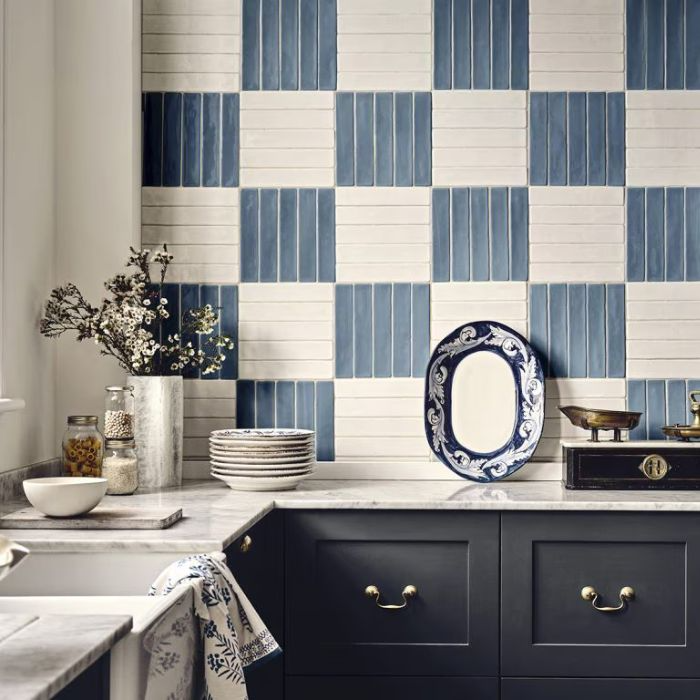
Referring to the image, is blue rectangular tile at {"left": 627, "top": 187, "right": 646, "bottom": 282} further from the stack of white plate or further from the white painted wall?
the white painted wall

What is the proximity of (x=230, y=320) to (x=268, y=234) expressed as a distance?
0.27 meters

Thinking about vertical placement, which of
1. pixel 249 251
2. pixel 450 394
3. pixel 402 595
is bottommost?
pixel 402 595

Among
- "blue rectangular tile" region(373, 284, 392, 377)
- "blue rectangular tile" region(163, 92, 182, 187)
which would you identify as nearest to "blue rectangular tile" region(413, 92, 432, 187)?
"blue rectangular tile" region(373, 284, 392, 377)

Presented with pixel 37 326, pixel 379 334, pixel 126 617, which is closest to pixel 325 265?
pixel 379 334

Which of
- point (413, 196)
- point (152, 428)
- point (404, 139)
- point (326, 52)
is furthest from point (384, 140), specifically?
point (152, 428)

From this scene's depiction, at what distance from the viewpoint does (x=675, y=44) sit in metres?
2.64

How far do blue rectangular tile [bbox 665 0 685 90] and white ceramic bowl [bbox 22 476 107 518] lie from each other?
1.90 m

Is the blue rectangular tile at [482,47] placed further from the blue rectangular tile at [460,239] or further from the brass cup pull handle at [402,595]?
the brass cup pull handle at [402,595]

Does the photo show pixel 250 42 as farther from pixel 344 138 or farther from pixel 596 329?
pixel 596 329

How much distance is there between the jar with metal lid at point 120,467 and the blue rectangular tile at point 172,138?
0.81m

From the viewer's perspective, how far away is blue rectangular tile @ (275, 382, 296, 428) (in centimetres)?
264

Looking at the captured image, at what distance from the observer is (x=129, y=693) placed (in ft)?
3.34

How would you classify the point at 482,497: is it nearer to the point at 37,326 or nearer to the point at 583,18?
the point at 37,326

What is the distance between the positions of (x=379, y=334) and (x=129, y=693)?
5.59 ft
